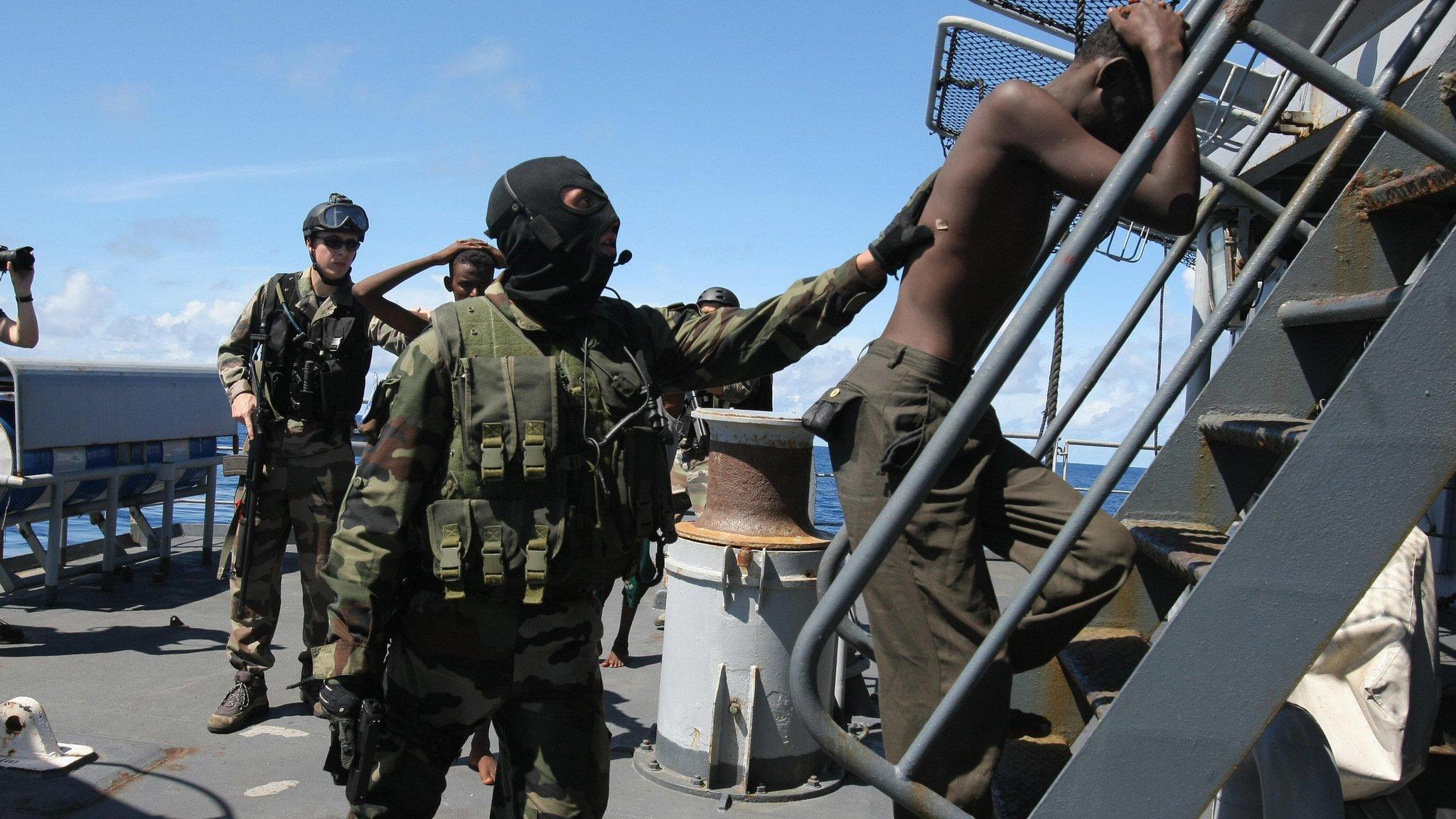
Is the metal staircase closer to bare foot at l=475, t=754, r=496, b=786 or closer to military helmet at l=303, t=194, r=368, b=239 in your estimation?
bare foot at l=475, t=754, r=496, b=786

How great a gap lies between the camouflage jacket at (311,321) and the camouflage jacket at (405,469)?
8.39 feet

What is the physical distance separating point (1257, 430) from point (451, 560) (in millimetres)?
2060

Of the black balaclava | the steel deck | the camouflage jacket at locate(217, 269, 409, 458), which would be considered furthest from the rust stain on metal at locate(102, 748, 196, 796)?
the black balaclava

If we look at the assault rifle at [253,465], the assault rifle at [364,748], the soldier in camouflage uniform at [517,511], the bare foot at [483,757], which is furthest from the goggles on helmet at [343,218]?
the assault rifle at [364,748]

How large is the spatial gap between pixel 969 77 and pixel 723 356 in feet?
21.1

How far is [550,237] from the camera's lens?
8.74 feet

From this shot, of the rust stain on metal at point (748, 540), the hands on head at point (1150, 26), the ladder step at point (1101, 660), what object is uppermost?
the hands on head at point (1150, 26)

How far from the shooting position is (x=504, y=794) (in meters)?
2.71

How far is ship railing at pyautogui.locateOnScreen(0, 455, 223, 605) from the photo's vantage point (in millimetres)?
6867

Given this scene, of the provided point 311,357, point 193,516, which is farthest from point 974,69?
point 193,516

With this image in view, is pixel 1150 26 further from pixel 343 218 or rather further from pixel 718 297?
pixel 718 297

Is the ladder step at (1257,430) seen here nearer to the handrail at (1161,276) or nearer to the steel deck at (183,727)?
the handrail at (1161,276)

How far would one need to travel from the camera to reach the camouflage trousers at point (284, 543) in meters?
4.95

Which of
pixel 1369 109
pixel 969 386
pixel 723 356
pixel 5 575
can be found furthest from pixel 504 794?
pixel 5 575
